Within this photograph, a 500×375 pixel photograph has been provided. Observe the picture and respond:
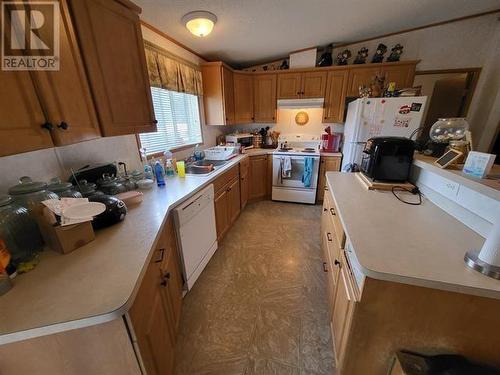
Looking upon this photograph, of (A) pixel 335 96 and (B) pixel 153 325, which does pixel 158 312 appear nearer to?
(B) pixel 153 325

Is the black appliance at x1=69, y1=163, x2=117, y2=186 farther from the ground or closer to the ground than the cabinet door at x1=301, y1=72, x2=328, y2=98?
closer to the ground

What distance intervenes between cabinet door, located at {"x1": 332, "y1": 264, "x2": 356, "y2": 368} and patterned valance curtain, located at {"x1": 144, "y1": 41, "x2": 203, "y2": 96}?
90.1 inches

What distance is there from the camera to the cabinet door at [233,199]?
2.54 meters

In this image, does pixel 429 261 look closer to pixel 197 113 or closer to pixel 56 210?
pixel 56 210

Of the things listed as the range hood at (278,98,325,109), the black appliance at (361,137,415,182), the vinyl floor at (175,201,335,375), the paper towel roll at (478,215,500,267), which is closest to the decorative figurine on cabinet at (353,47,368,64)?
the range hood at (278,98,325,109)

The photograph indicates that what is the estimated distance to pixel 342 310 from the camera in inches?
42.4

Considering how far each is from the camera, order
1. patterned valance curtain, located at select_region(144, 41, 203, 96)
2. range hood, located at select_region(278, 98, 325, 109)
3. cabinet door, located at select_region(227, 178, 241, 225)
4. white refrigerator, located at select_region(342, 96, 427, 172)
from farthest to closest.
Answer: range hood, located at select_region(278, 98, 325, 109), cabinet door, located at select_region(227, 178, 241, 225), white refrigerator, located at select_region(342, 96, 427, 172), patterned valance curtain, located at select_region(144, 41, 203, 96)

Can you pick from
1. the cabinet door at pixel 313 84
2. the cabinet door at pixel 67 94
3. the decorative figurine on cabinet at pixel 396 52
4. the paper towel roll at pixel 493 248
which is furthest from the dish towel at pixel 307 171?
the cabinet door at pixel 67 94

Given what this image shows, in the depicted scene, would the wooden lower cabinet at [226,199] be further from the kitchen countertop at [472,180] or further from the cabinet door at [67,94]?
the kitchen countertop at [472,180]

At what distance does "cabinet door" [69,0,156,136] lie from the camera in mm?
1033

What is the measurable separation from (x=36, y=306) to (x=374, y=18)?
12.1ft

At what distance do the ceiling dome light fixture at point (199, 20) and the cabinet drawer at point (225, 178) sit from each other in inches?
55.8

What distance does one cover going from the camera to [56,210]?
79 cm

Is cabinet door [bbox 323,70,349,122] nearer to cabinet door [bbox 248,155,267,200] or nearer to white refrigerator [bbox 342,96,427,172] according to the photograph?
white refrigerator [bbox 342,96,427,172]
